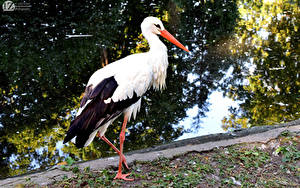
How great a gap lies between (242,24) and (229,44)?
2.25 metres

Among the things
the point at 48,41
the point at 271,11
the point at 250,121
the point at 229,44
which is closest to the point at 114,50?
the point at 48,41

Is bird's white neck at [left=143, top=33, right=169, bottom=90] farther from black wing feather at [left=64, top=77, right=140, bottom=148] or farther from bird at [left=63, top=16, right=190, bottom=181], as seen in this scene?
black wing feather at [left=64, top=77, right=140, bottom=148]

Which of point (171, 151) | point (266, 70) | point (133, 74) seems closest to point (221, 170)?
point (171, 151)

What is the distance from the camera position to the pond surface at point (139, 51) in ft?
17.6

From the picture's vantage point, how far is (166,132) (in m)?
5.41

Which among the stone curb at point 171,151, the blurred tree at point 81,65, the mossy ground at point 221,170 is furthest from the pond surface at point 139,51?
the mossy ground at point 221,170

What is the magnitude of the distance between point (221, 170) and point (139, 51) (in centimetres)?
556

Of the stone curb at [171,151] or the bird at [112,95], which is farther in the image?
the stone curb at [171,151]

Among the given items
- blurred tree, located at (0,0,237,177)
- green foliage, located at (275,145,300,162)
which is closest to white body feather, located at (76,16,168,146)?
green foliage, located at (275,145,300,162)

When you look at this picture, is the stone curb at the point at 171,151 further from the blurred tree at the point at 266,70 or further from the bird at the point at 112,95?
the blurred tree at the point at 266,70

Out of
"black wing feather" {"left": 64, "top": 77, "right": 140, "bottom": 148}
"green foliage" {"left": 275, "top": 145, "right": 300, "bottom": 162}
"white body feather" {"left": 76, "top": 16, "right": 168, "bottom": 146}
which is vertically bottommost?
"green foliage" {"left": 275, "top": 145, "right": 300, "bottom": 162}

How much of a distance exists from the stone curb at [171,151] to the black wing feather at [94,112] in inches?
18.0

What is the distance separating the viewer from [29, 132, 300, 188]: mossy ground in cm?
298

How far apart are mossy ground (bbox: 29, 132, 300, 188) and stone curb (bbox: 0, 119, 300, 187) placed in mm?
105
